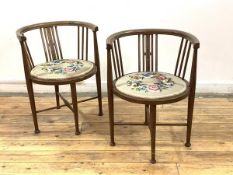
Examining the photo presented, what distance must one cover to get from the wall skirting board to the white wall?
10 cm

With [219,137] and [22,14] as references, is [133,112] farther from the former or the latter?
[22,14]

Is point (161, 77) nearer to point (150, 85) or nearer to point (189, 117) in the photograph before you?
point (150, 85)

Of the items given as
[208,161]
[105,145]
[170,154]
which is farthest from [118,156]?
[208,161]

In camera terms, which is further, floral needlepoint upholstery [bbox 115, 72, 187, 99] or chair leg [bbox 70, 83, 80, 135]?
chair leg [bbox 70, 83, 80, 135]

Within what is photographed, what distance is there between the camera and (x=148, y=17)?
2678 millimetres

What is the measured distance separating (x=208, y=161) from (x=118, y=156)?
21.9 inches

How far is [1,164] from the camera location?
2.04 metres

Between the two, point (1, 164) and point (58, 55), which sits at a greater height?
point (58, 55)

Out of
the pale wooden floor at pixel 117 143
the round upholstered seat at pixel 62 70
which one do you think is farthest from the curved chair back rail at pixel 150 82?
the round upholstered seat at pixel 62 70

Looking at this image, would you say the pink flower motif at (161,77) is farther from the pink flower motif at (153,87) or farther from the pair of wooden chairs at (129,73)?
the pink flower motif at (153,87)

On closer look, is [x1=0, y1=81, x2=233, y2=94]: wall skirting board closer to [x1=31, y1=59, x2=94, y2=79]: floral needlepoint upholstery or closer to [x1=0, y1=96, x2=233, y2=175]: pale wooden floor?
[x1=0, y1=96, x2=233, y2=175]: pale wooden floor

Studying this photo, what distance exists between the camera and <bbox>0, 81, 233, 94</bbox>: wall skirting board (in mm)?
2871

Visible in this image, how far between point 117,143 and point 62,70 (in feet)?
2.05

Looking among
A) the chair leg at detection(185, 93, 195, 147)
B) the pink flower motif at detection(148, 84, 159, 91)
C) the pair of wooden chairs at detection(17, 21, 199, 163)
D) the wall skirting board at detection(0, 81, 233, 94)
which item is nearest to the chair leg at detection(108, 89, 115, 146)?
the pair of wooden chairs at detection(17, 21, 199, 163)
